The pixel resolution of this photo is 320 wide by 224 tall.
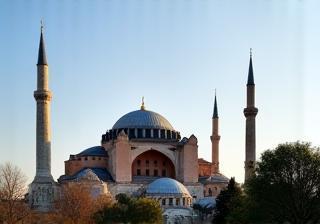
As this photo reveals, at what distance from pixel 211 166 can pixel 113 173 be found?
9915mm

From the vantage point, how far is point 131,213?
1342 inches

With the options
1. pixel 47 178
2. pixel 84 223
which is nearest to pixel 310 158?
pixel 84 223

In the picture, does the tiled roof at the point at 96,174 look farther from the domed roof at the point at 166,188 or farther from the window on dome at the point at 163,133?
the window on dome at the point at 163,133

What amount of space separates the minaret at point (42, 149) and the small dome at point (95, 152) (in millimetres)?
8716

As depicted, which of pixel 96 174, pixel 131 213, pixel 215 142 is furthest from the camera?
pixel 215 142

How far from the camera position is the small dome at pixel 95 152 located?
5437 centimetres

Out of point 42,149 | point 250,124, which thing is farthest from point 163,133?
point 42,149

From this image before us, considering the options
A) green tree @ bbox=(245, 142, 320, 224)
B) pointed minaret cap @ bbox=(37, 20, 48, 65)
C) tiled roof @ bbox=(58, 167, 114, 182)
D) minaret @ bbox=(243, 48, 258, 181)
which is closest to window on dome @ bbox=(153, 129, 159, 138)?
tiled roof @ bbox=(58, 167, 114, 182)

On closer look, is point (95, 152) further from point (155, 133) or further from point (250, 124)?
point (250, 124)

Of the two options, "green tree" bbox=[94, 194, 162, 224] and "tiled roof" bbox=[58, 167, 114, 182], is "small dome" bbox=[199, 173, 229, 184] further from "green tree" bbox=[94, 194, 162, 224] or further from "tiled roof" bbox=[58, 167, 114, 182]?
"green tree" bbox=[94, 194, 162, 224]

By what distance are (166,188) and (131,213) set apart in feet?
47.1

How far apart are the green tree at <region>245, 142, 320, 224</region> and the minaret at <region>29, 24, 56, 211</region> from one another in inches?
789

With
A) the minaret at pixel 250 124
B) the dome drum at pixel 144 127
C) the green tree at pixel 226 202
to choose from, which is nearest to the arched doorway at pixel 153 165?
the dome drum at pixel 144 127

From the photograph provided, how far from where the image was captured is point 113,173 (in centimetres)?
5203
